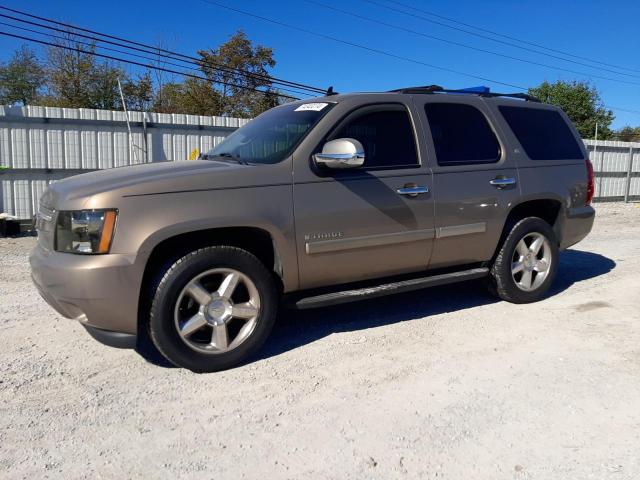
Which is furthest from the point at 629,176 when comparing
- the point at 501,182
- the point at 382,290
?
the point at 382,290

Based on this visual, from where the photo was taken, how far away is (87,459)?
2582 mm

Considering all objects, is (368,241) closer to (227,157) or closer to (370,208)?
(370,208)

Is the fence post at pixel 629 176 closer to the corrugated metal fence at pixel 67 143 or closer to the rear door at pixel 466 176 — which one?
the corrugated metal fence at pixel 67 143

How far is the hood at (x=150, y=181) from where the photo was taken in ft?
10.6

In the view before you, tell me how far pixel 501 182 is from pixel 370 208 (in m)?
1.44

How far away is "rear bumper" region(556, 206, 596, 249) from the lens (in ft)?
17.4

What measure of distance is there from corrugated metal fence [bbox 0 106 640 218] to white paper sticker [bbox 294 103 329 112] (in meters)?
7.17

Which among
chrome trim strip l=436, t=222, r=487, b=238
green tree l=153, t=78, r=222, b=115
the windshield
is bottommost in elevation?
chrome trim strip l=436, t=222, r=487, b=238

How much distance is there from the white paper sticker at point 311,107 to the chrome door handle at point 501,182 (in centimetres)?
163

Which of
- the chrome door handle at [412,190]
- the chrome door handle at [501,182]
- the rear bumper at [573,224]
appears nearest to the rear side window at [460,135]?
the chrome door handle at [501,182]

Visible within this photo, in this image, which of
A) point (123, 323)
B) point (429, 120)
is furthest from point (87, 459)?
point (429, 120)

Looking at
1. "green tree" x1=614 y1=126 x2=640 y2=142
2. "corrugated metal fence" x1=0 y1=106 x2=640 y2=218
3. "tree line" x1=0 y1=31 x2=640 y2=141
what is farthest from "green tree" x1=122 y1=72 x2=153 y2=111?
"green tree" x1=614 y1=126 x2=640 y2=142

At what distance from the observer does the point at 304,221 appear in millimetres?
3719

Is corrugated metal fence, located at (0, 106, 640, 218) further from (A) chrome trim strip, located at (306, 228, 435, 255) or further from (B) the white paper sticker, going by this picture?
(A) chrome trim strip, located at (306, 228, 435, 255)
